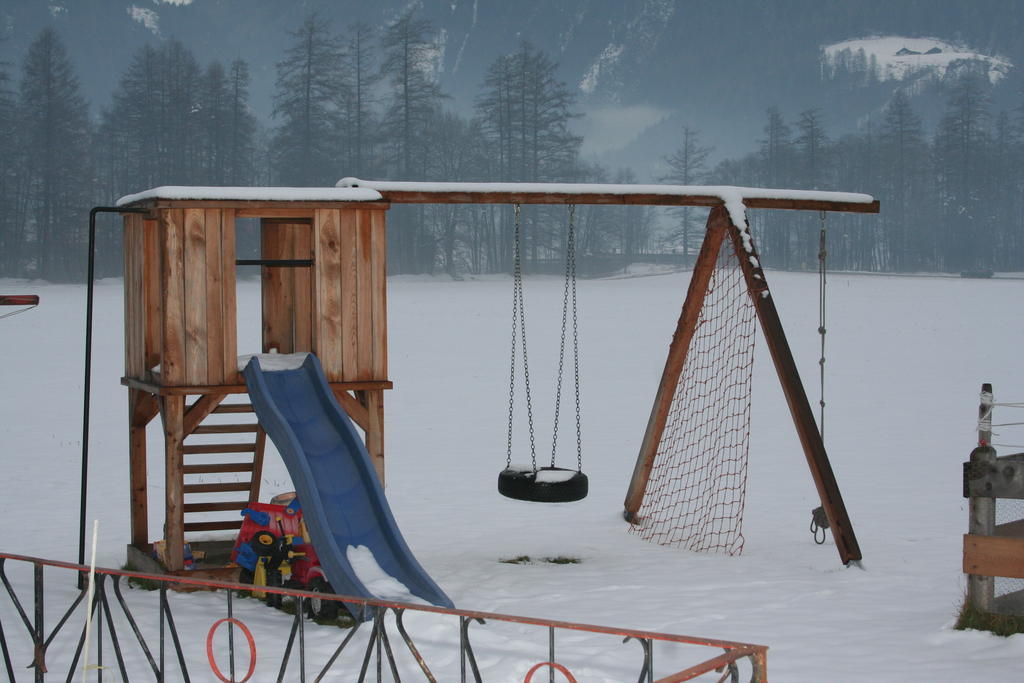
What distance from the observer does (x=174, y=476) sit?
8.55 metres

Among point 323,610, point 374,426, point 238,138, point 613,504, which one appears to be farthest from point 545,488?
point 238,138

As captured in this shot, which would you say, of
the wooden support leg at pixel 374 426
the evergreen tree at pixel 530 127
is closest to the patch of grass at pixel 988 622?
the wooden support leg at pixel 374 426

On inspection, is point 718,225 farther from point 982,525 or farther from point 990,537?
A: point 990,537

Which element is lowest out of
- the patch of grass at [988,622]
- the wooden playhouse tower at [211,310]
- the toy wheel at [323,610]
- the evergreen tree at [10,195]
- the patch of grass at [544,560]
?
the patch of grass at [544,560]

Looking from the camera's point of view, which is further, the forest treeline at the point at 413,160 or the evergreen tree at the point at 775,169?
the evergreen tree at the point at 775,169

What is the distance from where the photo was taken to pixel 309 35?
61938mm

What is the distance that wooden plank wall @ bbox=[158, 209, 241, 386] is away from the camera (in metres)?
8.47

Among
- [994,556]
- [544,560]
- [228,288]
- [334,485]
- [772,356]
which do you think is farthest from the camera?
[544,560]

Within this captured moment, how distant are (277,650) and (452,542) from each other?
4.01m

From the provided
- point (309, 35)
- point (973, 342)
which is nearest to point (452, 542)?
point (973, 342)

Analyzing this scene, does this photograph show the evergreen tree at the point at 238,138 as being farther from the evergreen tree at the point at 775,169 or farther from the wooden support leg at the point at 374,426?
the wooden support leg at the point at 374,426

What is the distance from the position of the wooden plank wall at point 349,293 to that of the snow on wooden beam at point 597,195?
34 centimetres

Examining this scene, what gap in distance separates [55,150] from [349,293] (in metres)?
52.8

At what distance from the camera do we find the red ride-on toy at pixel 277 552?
807 cm
